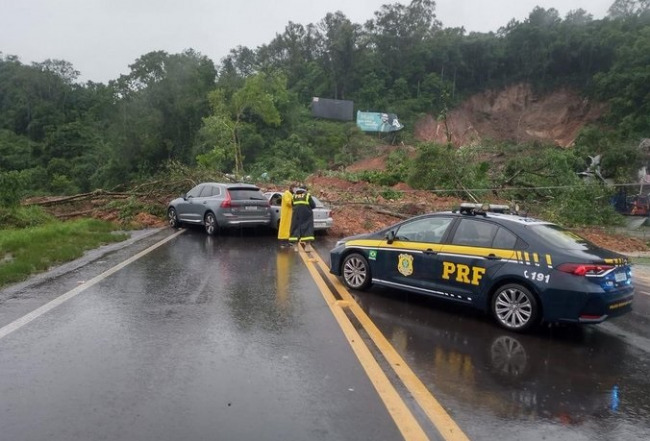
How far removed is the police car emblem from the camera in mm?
A: 7992

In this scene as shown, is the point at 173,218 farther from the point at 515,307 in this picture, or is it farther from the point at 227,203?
the point at 515,307

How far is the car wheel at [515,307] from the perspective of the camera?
21.8 feet

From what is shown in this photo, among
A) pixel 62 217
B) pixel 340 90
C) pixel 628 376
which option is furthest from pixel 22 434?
pixel 340 90

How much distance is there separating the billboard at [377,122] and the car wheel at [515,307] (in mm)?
64597

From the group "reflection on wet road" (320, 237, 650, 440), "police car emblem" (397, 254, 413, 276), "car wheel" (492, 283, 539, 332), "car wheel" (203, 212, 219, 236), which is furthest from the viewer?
"car wheel" (203, 212, 219, 236)

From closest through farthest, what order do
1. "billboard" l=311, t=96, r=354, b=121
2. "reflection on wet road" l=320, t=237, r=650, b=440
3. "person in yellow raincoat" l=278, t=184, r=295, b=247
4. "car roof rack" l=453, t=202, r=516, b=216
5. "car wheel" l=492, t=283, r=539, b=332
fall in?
"reflection on wet road" l=320, t=237, r=650, b=440 → "car wheel" l=492, t=283, r=539, b=332 → "car roof rack" l=453, t=202, r=516, b=216 → "person in yellow raincoat" l=278, t=184, r=295, b=247 → "billboard" l=311, t=96, r=354, b=121

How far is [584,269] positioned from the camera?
6.38m

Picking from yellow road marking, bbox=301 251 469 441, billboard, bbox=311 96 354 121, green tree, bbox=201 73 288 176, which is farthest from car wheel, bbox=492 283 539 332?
billboard, bbox=311 96 354 121

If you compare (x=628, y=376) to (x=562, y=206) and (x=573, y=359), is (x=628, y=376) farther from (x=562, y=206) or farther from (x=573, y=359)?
(x=562, y=206)

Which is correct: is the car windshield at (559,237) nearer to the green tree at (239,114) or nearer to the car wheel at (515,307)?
the car wheel at (515,307)

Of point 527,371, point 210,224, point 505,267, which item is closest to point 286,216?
point 210,224

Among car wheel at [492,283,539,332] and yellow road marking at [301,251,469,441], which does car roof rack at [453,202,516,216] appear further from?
yellow road marking at [301,251,469,441]

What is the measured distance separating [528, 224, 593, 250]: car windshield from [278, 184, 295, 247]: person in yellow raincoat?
8041mm

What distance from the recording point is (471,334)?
21.9 ft
